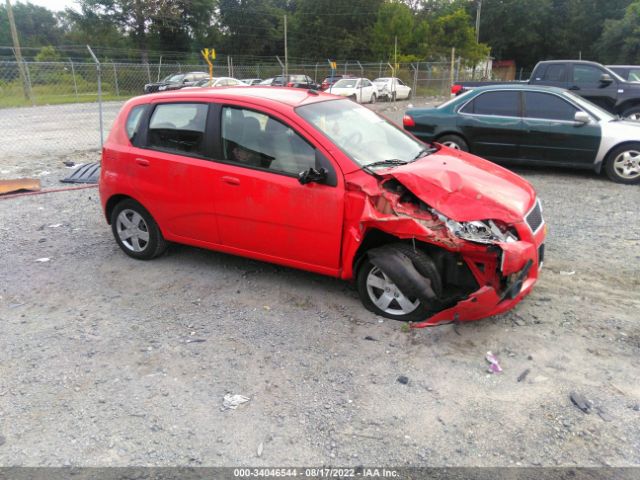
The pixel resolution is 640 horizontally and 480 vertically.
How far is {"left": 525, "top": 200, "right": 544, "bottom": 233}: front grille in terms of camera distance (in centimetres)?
388

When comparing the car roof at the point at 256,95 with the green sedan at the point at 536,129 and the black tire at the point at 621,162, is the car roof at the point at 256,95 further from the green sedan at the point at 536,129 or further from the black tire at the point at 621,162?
the black tire at the point at 621,162

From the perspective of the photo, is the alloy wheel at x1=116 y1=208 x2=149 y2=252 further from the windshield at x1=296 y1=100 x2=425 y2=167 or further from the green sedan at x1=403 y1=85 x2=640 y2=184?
the green sedan at x1=403 y1=85 x2=640 y2=184

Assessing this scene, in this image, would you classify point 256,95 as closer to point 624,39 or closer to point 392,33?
point 392,33

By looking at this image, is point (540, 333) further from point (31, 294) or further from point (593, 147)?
point (593, 147)

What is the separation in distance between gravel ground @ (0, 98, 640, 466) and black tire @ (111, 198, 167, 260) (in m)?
0.16

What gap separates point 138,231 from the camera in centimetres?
526

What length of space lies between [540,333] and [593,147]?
5.52m

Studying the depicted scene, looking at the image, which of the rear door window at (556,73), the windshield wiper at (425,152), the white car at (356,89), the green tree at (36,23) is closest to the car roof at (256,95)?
the windshield wiper at (425,152)

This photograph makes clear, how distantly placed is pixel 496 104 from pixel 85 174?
7.27 meters

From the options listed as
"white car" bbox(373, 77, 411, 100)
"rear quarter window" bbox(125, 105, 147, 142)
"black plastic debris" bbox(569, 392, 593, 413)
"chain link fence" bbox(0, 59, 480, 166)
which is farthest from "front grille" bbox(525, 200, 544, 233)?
"white car" bbox(373, 77, 411, 100)

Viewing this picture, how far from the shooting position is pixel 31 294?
461 cm

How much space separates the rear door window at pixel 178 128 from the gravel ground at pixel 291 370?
1208 millimetres

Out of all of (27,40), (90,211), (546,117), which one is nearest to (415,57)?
(546,117)

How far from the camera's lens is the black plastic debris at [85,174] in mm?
8688
